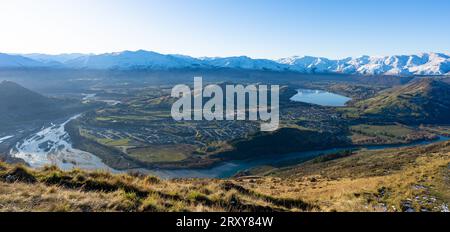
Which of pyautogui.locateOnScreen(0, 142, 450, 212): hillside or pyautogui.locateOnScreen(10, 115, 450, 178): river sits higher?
pyautogui.locateOnScreen(0, 142, 450, 212): hillside

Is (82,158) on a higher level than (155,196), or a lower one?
lower

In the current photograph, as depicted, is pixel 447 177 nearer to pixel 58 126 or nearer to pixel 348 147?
pixel 348 147

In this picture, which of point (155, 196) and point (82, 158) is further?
point (82, 158)

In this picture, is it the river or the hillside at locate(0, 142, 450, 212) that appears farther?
the river

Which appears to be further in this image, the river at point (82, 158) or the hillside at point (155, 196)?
the river at point (82, 158)

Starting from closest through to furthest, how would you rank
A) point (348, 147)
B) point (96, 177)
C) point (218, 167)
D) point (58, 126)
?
1. point (96, 177)
2. point (218, 167)
3. point (348, 147)
4. point (58, 126)

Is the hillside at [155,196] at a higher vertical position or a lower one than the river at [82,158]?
higher

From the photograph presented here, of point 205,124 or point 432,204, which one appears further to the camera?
point 205,124

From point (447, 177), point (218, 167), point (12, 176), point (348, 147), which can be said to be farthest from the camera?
point (348, 147)

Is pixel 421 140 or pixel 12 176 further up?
pixel 12 176

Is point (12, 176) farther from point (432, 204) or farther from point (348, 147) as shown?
A: point (348, 147)

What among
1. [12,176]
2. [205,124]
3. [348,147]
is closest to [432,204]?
[12,176]
